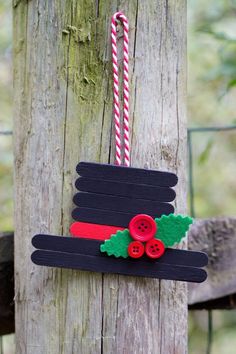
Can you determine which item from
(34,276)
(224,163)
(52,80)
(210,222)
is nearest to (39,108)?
(52,80)

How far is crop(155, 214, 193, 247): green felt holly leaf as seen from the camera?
1.40 m

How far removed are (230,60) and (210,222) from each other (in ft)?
2.73

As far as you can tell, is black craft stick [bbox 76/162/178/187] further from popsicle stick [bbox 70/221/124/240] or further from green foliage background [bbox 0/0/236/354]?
green foliage background [bbox 0/0/236/354]

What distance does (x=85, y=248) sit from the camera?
4.58ft

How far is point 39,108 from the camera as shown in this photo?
4.77 ft

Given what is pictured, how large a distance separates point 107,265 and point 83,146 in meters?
0.25

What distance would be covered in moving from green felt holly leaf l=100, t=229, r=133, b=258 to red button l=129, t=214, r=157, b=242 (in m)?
0.02

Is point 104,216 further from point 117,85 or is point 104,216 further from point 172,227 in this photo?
point 117,85

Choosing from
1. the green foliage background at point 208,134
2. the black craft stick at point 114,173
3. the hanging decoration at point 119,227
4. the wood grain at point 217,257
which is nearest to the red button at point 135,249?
the hanging decoration at point 119,227

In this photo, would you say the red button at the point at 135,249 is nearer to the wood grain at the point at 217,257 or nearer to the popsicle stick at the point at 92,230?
the popsicle stick at the point at 92,230

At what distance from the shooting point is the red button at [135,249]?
1390 mm

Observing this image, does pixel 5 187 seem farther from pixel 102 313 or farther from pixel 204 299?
pixel 102 313

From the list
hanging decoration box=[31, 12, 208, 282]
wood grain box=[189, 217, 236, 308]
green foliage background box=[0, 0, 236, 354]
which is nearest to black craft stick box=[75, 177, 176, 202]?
hanging decoration box=[31, 12, 208, 282]

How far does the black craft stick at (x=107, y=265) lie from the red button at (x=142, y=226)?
60mm
